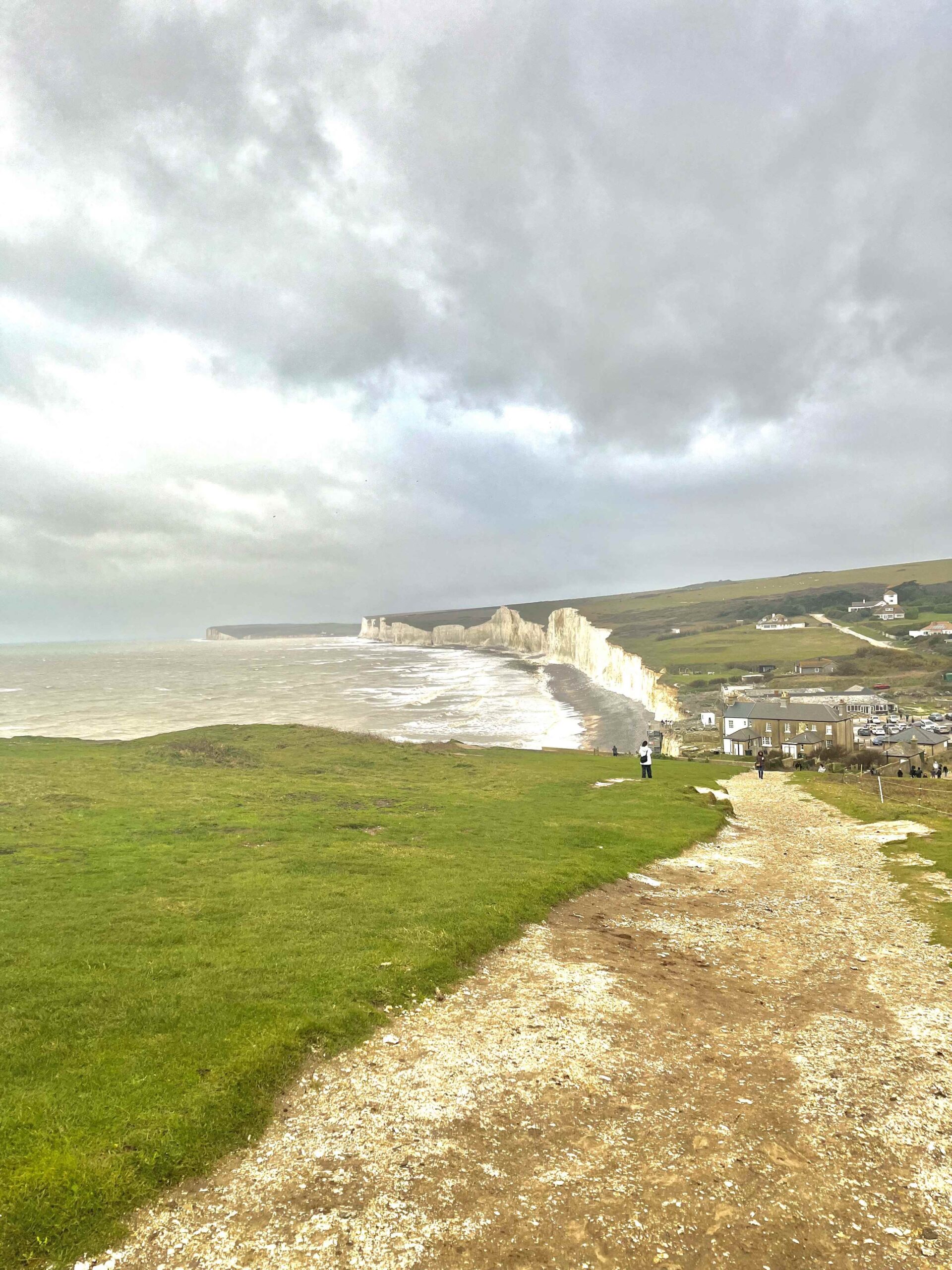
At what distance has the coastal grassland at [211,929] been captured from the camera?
29.8 ft

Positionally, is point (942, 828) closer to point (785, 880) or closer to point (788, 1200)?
point (785, 880)

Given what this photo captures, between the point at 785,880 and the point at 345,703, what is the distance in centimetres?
10189

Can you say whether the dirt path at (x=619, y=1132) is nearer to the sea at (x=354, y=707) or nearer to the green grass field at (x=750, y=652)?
the sea at (x=354, y=707)

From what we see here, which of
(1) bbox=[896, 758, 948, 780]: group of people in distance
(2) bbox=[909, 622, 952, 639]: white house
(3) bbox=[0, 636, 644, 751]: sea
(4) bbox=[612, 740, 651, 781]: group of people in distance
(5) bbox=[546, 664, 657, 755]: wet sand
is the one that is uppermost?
(2) bbox=[909, 622, 952, 639]: white house

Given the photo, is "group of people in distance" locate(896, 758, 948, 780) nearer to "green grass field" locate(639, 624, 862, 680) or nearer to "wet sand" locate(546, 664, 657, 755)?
"wet sand" locate(546, 664, 657, 755)

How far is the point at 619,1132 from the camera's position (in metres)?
9.84

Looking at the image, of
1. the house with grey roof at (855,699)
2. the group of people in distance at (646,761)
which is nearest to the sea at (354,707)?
the house with grey roof at (855,699)

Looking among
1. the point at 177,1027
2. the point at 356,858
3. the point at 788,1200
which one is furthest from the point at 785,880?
the point at 177,1027

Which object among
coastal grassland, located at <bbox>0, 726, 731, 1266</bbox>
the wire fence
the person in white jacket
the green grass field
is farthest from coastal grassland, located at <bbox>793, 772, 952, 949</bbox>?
the green grass field

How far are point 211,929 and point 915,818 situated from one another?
3503cm

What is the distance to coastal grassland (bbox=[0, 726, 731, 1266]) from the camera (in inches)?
358

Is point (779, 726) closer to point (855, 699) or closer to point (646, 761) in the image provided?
point (855, 699)

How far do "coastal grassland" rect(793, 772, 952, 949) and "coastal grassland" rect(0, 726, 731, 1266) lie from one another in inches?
333

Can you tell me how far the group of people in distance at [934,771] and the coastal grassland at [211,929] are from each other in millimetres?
39219
